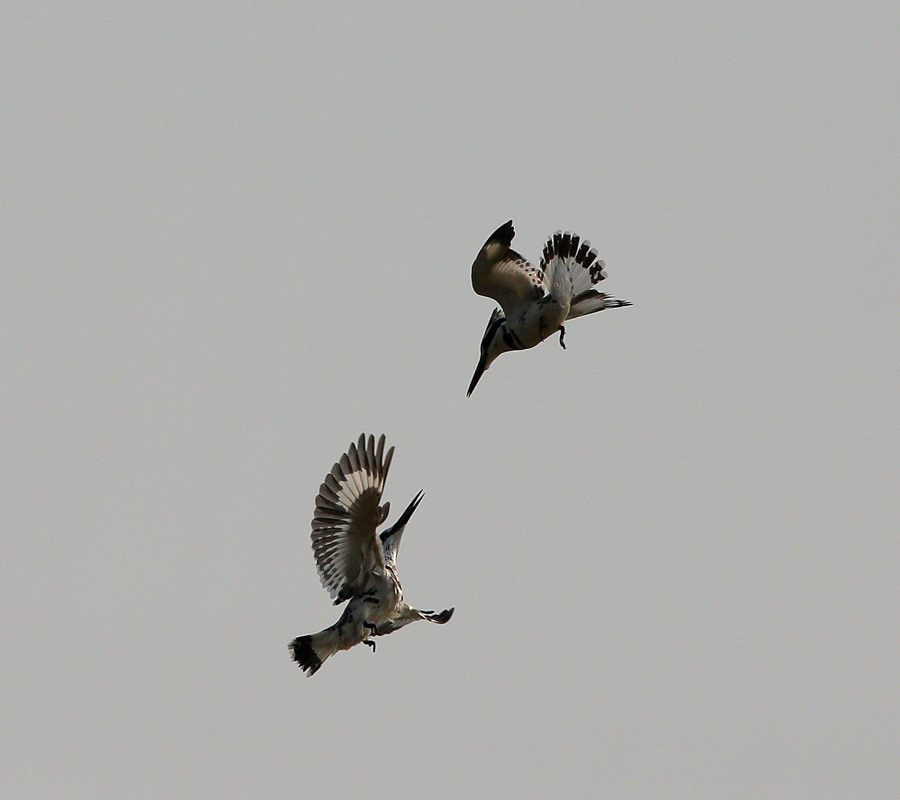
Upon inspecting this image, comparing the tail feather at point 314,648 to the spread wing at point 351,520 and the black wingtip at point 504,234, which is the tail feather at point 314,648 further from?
the black wingtip at point 504,234

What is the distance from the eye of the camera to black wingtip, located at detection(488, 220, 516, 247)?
1806cm

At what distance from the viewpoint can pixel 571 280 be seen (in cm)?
1842

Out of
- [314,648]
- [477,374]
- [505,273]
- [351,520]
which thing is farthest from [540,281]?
[314,648]

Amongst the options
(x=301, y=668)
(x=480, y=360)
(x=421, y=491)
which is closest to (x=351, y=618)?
(x=301, y=668)

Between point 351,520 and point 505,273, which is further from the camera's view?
point 505,273

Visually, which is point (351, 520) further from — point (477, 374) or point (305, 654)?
point (477, 374)

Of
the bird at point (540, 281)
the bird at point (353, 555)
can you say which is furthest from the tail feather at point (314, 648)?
the bird at point (540, 281)

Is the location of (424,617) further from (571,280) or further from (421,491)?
(571,280)

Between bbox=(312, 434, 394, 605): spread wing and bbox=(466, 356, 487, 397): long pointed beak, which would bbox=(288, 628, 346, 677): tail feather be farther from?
bbox=(466, 356, 487, 397): long pointed beak

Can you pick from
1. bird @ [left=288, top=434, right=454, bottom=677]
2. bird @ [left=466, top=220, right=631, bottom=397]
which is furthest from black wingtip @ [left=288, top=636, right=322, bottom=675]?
bird @ [left=466, top=220, right=631, bottom=397]

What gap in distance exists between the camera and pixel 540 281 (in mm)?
18375

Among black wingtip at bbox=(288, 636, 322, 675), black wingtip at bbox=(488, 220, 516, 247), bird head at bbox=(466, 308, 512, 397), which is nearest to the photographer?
black wingtip at bbox=(288, 636, 322, 675)

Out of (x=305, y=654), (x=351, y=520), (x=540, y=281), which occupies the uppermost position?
(x=540, y=281)

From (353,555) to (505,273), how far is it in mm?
3815
